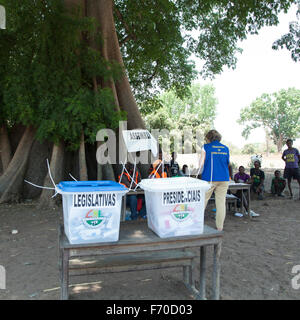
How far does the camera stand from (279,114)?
1849 inches

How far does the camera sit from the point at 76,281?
385cm

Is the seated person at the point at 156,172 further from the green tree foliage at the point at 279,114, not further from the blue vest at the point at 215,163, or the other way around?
the green tree foliage at the point at 279,114

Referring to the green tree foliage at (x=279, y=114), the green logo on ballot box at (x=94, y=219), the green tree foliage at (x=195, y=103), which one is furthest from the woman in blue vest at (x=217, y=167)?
the green tree foliage at (x=279, y=114)

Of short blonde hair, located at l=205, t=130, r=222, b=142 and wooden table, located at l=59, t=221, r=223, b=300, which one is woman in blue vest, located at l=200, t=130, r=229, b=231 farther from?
wooden table, located at l=59, t=221, r=223, b=300

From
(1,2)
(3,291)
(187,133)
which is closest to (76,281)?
(3,291)

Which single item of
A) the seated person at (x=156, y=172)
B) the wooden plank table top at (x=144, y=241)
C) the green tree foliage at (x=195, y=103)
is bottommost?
the wooden plank table top at (x=144, y=241)

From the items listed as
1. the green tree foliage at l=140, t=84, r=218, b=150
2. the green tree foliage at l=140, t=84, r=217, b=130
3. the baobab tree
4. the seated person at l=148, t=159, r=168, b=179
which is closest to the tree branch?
the baobab tree

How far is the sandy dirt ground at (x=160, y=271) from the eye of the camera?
11.5 ft

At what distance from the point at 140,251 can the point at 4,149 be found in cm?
774

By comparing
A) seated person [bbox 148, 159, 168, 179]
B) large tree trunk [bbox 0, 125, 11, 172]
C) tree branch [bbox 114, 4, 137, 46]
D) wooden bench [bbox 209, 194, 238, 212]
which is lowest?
wooden bench [bbox 209, 194, 238, 212]

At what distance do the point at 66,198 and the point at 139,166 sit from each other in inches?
230

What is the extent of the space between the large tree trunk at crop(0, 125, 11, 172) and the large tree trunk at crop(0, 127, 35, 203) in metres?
0.69

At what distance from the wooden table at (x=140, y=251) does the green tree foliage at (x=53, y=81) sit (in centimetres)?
452

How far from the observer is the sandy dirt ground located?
3508 millimetres
